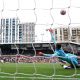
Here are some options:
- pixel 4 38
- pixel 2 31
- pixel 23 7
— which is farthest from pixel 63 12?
pixel 4 38

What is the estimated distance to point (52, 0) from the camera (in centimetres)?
285

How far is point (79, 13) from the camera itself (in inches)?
113

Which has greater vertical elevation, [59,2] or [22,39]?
[59,2]

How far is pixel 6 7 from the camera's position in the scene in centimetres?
292

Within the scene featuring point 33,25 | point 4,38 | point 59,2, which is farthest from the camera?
point 4,38

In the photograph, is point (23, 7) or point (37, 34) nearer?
point (23, 7)

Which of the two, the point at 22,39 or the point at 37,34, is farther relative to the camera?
the point at 22,39

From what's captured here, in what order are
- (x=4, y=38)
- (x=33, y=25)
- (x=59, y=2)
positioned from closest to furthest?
(x=59, y=2)
(x=33, y=25)
(x=4, y=38)

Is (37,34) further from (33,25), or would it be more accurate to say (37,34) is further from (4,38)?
(4,38)

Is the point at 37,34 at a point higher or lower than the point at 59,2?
lower

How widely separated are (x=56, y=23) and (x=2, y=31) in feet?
1.61

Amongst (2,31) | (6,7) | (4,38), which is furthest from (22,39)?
(6,7)

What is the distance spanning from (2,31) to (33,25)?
277mm

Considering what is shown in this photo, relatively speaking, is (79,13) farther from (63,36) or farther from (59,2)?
(63,36)
